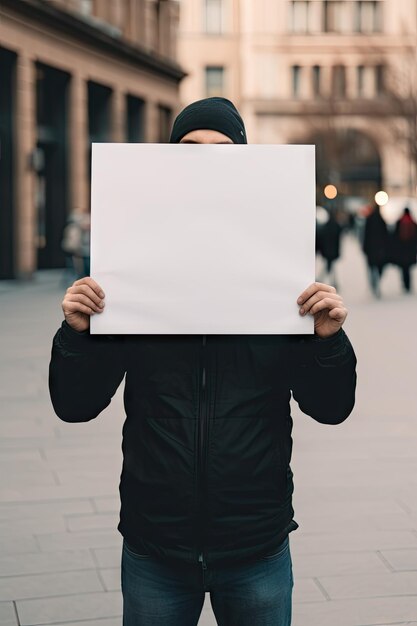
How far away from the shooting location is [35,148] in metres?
28.7

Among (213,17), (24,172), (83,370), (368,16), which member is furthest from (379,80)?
(83,370)

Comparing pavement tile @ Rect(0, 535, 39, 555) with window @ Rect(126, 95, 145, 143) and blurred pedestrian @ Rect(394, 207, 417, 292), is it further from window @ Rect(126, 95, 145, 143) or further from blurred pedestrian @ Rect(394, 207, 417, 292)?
window @ Rect(126, 95, 145, 143)

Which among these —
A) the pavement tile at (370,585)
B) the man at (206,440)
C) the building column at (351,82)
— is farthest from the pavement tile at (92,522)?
the building column at (351,82)

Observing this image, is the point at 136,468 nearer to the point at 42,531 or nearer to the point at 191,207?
the point at 191,207

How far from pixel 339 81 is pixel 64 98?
5573 centimetres

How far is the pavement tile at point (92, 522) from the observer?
6.28m

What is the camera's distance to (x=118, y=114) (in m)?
34.0

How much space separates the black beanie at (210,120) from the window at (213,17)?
271 ft

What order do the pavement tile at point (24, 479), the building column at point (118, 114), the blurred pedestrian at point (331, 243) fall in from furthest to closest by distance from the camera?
the building column at point (118, 114) → the blurred pedestrian at point (331, 243) → the pavement tile at point (24, 479)

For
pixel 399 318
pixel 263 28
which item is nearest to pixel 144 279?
pixel 399 318

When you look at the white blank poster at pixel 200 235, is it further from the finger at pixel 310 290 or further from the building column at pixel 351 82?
the building column at pixel 351 82

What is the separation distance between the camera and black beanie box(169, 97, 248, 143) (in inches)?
109

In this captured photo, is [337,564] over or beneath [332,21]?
beneath

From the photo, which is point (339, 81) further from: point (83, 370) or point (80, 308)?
point (80, 308)
